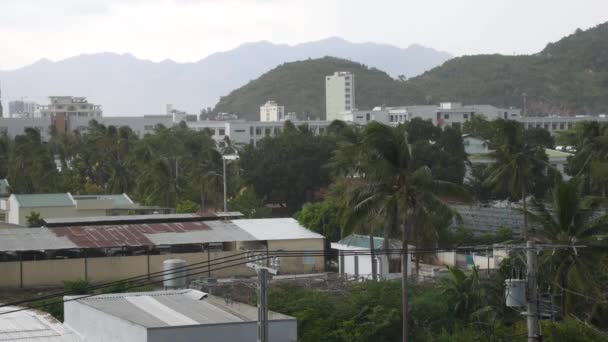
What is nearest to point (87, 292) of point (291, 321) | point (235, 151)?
point (291, 321)

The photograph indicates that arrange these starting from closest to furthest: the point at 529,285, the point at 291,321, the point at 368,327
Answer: the point at 529,285
the point at 291,321
the point at 368,327

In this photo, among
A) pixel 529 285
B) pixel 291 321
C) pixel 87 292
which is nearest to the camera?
pixel 529 285

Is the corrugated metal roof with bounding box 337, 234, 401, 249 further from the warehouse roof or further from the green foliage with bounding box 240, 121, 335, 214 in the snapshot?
the green foliage with bounding box 240, 121, 335, 214

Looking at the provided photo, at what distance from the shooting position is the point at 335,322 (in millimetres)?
29750

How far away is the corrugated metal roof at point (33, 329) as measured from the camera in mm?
24531

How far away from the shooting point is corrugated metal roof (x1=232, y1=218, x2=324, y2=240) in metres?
43.6

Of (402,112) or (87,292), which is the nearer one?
(87,292)

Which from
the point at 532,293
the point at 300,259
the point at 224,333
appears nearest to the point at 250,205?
the point at 300,259

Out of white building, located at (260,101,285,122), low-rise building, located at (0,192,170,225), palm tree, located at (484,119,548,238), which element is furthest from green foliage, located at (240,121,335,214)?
white building, located at (260,101,285,122)

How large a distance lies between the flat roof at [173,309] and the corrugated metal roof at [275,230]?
15.1 m

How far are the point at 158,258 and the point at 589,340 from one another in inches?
780

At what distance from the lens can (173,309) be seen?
83.7 feet

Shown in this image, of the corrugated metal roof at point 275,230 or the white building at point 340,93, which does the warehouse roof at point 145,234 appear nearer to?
the corrugated metal roof at point 275,230

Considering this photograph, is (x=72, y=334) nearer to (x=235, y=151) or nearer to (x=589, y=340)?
(x=589, y=340)
